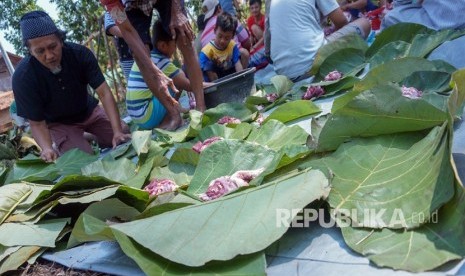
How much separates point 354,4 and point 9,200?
4467 mm

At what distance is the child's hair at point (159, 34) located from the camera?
2.79m

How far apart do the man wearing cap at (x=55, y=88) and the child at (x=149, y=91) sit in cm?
18

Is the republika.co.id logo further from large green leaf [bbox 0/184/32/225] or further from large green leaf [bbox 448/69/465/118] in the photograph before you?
large green leaf [bbox 0/184/32/225]

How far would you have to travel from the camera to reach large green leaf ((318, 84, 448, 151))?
1.09 m

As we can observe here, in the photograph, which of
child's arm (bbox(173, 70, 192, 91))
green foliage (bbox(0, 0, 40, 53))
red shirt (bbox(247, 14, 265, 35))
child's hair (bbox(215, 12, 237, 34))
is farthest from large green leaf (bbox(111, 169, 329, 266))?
green foliage (bbox(0, 0, 40, 53))

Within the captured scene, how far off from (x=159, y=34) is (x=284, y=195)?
2081 mm

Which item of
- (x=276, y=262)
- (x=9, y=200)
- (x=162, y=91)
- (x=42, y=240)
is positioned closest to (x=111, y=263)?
(x=42, y=240)

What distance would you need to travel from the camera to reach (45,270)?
1.17 meters

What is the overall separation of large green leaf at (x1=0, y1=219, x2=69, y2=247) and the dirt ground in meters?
0.05

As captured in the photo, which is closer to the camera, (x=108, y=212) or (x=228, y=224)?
(x=228, y=224)

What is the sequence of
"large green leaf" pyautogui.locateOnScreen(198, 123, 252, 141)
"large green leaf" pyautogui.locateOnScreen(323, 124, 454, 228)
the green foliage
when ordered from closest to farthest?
"large green leaf" pyautogui.locateOnScreen(323, 124, 454, 228)
"large green leaf" pyautogui.locateOnScreen(198, 123, 252, 141)
the green foliage

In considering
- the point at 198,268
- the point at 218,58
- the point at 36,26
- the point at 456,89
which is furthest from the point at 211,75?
the point at 198,268

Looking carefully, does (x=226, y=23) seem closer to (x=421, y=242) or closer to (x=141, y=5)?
(x=141, y=5)

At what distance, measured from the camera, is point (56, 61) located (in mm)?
2541
